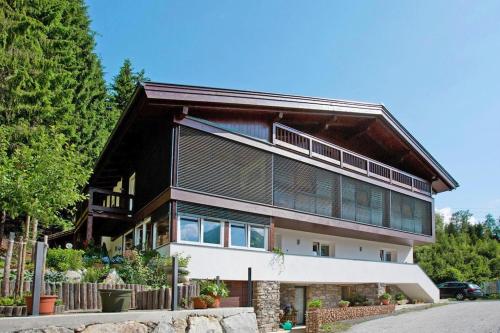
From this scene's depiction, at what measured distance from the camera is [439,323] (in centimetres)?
1703

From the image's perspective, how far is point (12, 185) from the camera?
486 inches

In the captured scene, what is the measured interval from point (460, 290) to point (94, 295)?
25454 millimetres

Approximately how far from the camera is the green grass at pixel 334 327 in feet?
55.2

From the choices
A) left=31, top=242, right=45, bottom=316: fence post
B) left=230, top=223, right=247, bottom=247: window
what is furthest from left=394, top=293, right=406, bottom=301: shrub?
left=31, top=242, right=45, bottom=316: fence post

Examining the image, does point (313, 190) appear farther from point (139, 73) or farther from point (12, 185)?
point (139, 73)

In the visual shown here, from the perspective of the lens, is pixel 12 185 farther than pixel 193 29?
No

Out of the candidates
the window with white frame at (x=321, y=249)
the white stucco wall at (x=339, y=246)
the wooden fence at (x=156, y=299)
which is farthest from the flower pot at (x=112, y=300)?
the window with white frame at (x=321, y=249)

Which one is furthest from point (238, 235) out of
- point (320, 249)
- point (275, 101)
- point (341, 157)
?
point (320, 249)

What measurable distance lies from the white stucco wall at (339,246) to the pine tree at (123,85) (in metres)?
26.4

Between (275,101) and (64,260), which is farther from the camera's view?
(275,101)

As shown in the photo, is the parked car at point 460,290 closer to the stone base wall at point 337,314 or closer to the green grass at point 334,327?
the stone base wall at point 337,314

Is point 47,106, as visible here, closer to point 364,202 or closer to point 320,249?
point 320,249

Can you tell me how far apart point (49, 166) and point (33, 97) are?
54.9ft

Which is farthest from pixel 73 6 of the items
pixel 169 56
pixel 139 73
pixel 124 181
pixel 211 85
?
pixel 211 85
